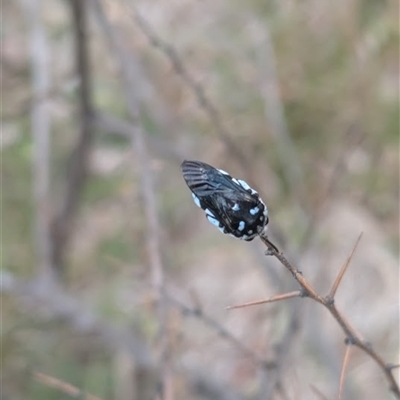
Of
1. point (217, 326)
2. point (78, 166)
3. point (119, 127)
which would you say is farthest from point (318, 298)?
point (78, 166)

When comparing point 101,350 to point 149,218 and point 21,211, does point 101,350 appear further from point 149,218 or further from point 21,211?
point 149,218

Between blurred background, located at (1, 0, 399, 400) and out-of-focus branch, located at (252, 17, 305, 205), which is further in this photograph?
out-of-focus branch, located at (252, 17, 305, 205)

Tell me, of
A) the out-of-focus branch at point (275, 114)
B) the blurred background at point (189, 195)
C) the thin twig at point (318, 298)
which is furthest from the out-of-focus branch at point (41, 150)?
the thin twig at point (318, 298)

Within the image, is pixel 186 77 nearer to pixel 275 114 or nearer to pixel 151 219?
pixel 151 219

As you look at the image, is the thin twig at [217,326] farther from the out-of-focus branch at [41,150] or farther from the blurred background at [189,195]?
the out-of-focus branch at [41,150]

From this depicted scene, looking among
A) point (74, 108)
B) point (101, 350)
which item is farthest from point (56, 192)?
point (101, 350)

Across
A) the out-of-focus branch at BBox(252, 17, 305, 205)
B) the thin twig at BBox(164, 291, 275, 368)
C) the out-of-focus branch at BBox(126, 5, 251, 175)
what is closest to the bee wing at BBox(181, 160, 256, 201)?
the thin twig at BBox(164, 291, 275, 368)

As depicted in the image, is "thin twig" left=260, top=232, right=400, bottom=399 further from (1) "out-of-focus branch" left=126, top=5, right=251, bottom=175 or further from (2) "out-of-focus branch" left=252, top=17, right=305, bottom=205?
(2) "out-of-focus branch" left=252, top=17, right=305, bottom=205
